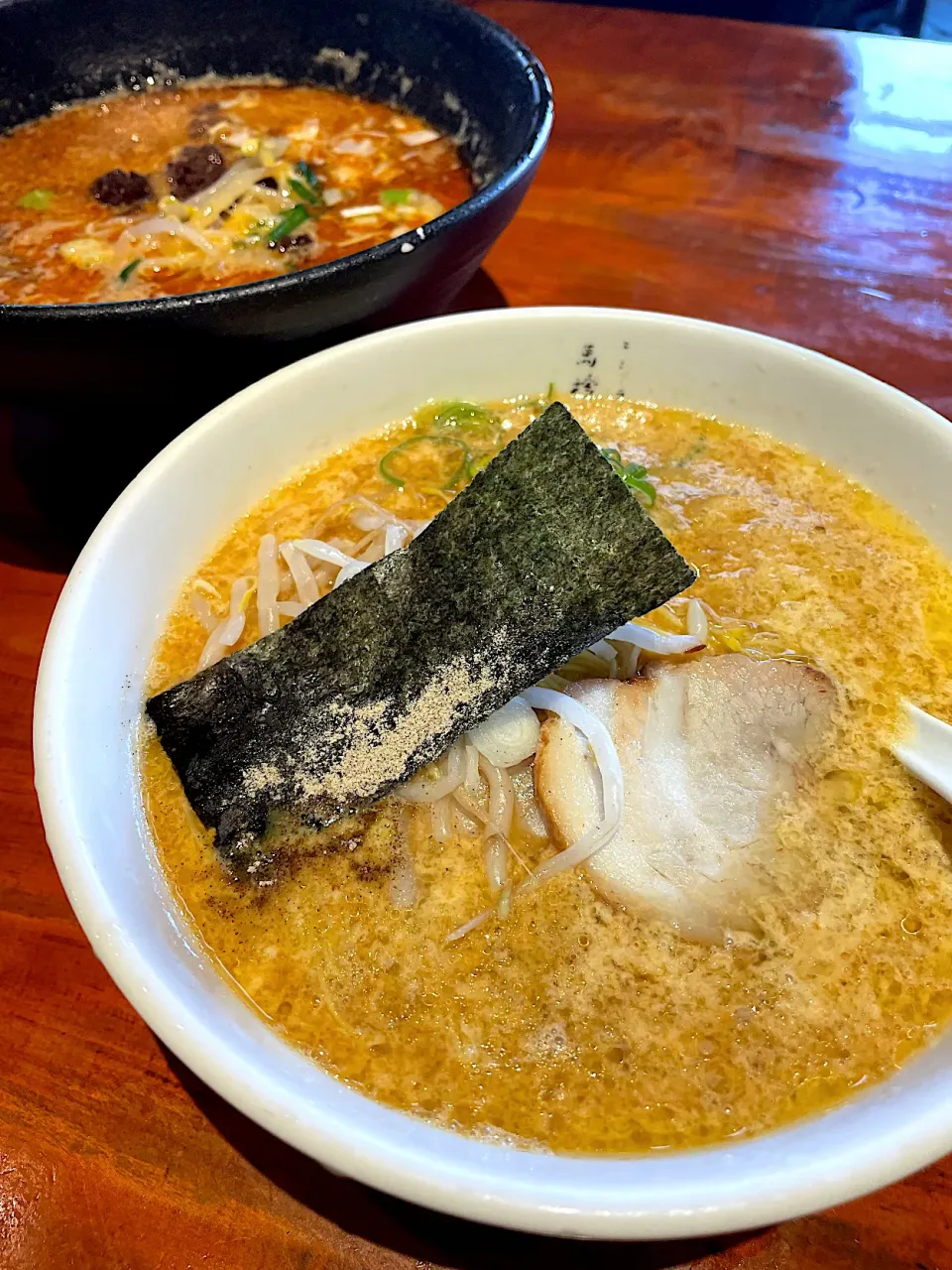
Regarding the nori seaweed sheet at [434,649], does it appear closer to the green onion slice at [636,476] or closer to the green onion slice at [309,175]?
the green onion slice at [636,476]

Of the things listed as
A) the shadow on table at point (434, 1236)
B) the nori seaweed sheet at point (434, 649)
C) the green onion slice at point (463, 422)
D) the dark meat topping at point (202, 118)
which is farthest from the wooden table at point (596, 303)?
the dark meat topping at point (202, 118)

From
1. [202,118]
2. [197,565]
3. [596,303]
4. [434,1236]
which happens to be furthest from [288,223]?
[434,1236]

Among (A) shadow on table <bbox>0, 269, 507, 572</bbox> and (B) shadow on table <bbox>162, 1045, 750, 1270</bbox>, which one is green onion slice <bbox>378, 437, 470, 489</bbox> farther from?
(B) shadow on table <bbox>162, 1045, 750, 1270</bbox>

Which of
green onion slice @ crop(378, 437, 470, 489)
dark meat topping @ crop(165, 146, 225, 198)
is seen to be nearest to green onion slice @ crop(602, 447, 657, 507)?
green onion slice @ crop(378, 437, 470, 489)

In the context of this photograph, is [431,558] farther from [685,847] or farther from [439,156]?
[439,156]

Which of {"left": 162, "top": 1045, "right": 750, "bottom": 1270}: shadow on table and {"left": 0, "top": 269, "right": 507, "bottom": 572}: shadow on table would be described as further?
{"left": 0, "top": 269, "right": 507, "bottom": 572}: shadow on table

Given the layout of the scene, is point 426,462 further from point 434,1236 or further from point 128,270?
point 434,1236
